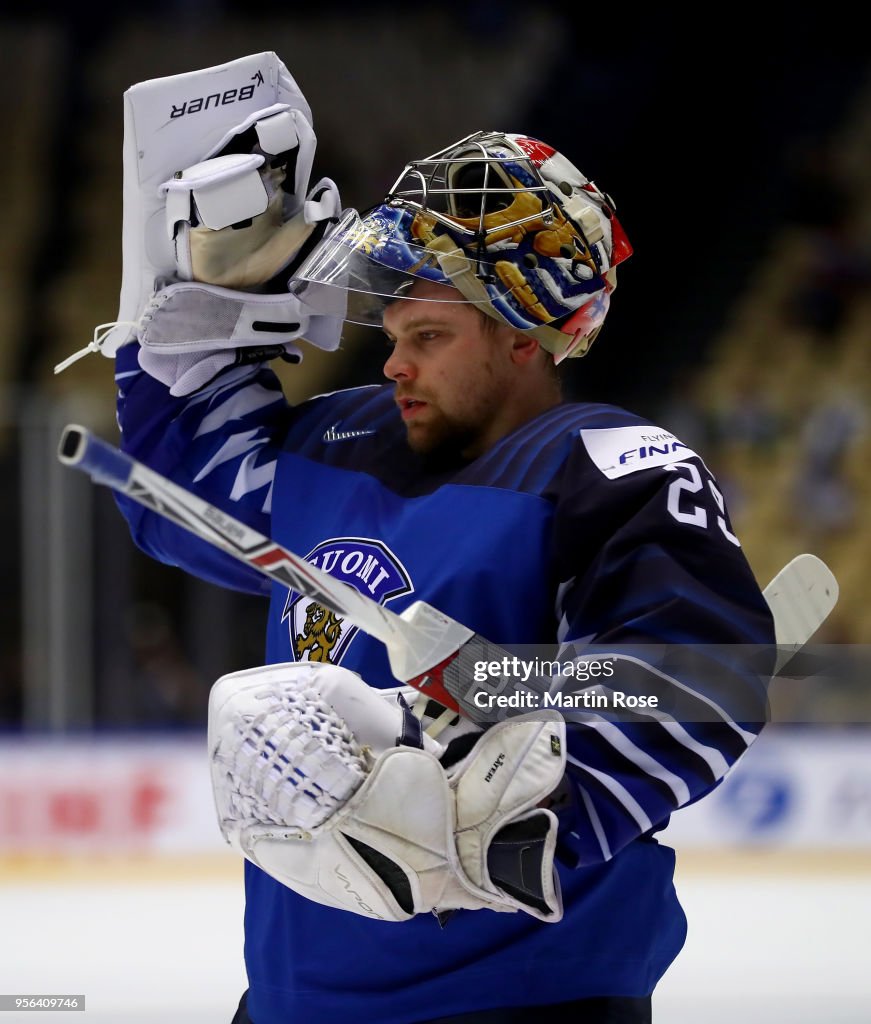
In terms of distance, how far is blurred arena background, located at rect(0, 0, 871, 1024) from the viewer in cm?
305

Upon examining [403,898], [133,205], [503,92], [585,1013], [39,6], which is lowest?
[585,1013]

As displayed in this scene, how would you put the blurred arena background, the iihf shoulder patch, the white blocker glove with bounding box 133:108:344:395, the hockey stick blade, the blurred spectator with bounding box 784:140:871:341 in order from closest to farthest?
the iihf shoulder patch, the hockey stick blade, the white blocker glove with bounding box 133:108:344:395, the blurred arena background, the blurred spectator with bounding box 784:140:871:341

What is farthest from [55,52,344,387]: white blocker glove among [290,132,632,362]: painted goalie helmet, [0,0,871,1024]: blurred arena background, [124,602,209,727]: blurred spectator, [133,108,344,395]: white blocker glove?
[124,602,209,727]: blurred spectator

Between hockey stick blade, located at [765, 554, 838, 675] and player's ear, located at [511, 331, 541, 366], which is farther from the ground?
player's ear, located at [511, 331, 541, 366]

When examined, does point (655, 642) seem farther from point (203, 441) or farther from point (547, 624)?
point (203, 441)

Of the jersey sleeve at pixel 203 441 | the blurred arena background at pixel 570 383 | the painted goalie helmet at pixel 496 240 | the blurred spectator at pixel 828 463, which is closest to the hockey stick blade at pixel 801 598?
the painted goalie helmet at pixel 496 240

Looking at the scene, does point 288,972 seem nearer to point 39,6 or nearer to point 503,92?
point 503,92

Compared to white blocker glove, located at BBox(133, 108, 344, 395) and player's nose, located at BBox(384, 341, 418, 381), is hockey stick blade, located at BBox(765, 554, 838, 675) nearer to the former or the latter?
player's nose, located at BBox(384, 341, 418, 381)

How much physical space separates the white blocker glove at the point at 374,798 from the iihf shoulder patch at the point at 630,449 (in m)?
0.25

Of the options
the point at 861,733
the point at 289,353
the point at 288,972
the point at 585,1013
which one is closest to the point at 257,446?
the point at 289,353

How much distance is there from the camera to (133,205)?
5.27ft

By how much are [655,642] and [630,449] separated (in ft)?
0.66

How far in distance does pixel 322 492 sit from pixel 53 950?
1.71 meters

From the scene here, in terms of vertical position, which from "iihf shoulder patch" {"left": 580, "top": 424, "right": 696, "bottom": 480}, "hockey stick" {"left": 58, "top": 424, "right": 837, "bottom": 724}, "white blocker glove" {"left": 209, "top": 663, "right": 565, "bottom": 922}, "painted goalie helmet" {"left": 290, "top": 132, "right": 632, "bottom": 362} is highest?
"painted goalie helmet" {"left": 290, "top": 132, "right": 632, "bottom": 362}
